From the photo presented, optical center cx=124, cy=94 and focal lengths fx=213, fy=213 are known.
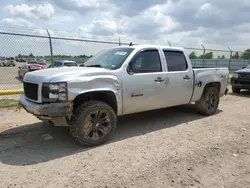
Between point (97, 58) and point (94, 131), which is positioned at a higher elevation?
point (97, 58)

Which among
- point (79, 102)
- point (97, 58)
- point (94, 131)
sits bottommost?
point (94, 131)

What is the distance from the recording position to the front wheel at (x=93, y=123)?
377cm

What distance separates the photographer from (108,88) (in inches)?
158

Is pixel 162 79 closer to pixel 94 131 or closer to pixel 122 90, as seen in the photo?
pixel 122 90

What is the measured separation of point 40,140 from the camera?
169 inches

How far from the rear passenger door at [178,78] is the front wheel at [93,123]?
1.70 metres

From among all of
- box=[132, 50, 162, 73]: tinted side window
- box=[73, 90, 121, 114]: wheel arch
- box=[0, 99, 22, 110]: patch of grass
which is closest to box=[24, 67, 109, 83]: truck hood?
box=[73, 90, 121, 114]: wheel arch

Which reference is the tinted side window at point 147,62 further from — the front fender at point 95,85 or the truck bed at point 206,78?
the truck bed at point 206,78

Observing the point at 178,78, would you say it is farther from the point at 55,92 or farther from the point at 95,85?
the point at 55,92

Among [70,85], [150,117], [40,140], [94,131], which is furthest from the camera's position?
[150,117]

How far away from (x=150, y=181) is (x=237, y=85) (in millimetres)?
9045

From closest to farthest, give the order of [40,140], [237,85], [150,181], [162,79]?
[150,181] → [40,140] → [162,79] → [237,85]

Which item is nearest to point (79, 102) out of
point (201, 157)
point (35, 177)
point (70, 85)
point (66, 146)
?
point (70, 85)

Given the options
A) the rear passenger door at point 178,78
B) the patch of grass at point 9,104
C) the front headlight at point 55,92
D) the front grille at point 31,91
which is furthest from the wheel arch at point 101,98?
the patch of grass at point 9,104
